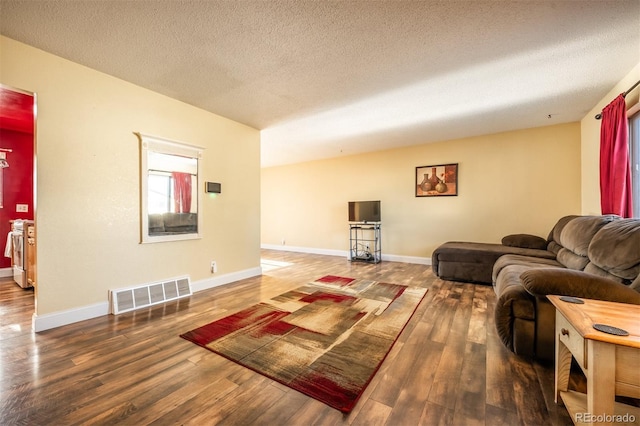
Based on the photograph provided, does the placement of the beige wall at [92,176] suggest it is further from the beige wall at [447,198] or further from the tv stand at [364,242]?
the beige wall at [447,198]

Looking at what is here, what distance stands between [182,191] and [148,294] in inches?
52.7

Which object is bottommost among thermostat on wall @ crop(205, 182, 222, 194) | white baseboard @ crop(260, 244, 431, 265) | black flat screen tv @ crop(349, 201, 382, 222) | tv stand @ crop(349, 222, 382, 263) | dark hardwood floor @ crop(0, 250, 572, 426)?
dark hardwood floor @ crop(0, 250, 572, 426)

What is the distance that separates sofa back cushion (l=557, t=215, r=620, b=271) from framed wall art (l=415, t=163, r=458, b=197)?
224cm

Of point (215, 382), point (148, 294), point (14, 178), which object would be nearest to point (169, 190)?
point (148, 294)

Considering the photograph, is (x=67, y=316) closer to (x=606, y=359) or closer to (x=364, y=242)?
(x=606, y=359)

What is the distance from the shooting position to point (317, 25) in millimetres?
1975

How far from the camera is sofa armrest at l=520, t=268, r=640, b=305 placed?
1511 millimetres

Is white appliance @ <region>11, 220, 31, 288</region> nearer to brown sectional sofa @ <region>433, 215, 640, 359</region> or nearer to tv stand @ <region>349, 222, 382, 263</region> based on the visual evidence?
tv stand @ <region>349, 222, 382, 263</region>

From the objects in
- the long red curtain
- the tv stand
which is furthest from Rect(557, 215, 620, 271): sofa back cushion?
the tv stand

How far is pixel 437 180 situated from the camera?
206 inches

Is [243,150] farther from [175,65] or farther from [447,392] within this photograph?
[447,392]

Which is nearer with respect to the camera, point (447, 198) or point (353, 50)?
point (353, 50)

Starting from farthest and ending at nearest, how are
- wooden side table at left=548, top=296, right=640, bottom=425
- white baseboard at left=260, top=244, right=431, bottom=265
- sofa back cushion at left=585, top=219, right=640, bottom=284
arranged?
white baseboard at left=260, top=244, right=431, bottom=265 < sofa back cushion at left=585, top=219, right=640, bottom=284 < wooden side table at left=548, top=296, right=640, bottom=425

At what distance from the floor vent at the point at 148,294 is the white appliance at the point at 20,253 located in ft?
6.66
